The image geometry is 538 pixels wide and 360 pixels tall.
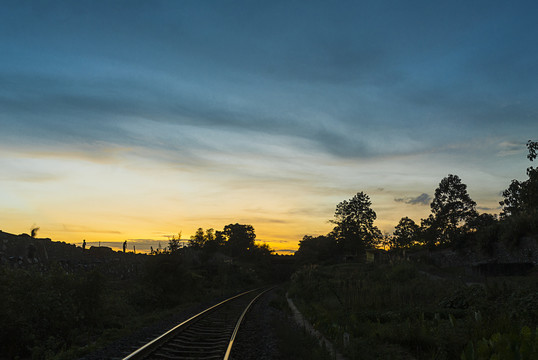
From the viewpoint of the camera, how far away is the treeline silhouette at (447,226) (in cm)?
3203

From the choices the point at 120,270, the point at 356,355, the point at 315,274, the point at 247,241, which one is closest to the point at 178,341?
the point at 356,355

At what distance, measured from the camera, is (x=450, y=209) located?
74438 millimetres

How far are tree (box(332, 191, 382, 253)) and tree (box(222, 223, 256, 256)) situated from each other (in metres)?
28.1

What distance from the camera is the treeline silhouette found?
105 feet

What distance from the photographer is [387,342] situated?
983cm

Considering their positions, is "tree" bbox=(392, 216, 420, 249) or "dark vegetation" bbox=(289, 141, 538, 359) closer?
"dark vegetation" bbox=(289, 141, 538, 359)

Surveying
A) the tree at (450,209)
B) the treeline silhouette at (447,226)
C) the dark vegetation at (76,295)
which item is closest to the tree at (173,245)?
the dark vegetation at (76,295)

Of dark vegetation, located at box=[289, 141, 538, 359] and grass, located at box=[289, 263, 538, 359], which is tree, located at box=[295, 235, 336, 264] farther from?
grass, located at box=[289, 263, 538, 359]

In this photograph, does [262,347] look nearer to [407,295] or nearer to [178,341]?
[178,341]

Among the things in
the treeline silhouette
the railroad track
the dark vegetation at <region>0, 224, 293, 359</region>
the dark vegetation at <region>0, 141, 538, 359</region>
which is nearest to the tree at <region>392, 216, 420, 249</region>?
the treeline silhouette

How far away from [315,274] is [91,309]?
919 inches

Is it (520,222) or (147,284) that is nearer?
(147,284)

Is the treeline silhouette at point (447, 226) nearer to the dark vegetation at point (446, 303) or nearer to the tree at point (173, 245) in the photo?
the dark vegetation at point (446, 303)

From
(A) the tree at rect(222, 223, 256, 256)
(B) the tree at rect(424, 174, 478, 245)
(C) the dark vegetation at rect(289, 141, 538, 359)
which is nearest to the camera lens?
(C) the dark vegetation at rect(289, 141, 538, 359)
